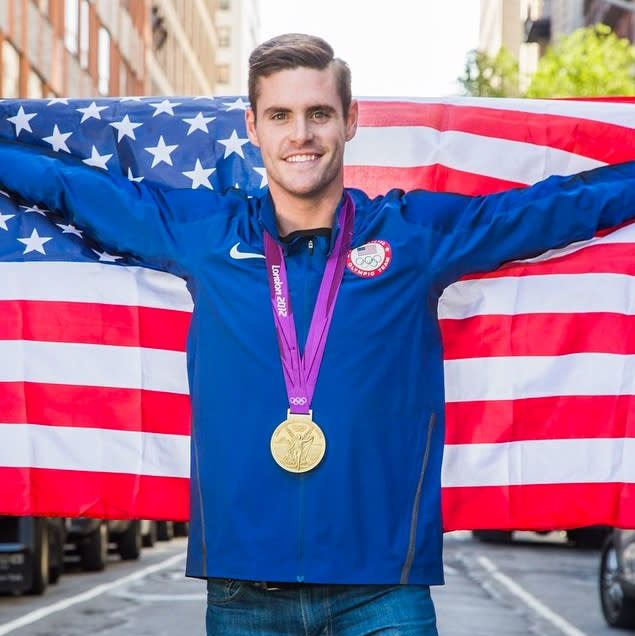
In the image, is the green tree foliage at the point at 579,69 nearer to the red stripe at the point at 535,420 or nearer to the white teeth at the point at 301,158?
the red stripe at the point at 535,420

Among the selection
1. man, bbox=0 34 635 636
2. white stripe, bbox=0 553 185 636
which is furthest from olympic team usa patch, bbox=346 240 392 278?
white stripe, bbox=0 553 185 636

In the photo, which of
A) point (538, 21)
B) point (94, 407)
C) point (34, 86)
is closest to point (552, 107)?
point (94, 407)

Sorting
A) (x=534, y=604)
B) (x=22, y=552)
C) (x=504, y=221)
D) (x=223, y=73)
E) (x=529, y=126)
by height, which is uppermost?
(x=223, y=73)

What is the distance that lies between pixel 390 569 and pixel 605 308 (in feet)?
5.80

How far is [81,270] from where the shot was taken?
523 cm

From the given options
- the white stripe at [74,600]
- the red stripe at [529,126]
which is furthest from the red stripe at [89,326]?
the white stripe at [74,600]

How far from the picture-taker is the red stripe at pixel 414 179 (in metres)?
5.56

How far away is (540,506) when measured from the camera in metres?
5.09

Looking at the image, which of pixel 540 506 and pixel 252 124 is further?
pixel 540 506

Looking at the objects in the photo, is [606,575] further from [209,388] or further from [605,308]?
[209,388]

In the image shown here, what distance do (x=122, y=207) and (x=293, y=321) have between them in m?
0.71

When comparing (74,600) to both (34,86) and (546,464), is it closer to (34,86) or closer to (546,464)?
(546,464)

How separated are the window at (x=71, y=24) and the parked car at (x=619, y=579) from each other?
1032 inches

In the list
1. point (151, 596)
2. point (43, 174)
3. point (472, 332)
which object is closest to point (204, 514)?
point (43, 174)
